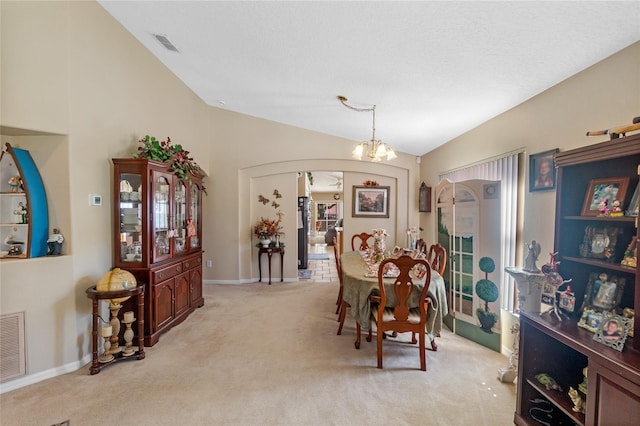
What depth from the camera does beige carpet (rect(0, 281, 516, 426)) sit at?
1929 mm

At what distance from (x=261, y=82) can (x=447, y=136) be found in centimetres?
281

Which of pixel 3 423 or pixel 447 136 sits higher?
pixel 447 136

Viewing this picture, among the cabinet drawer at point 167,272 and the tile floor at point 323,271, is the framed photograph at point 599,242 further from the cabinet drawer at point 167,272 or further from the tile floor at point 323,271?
the tile floor at point 323,271

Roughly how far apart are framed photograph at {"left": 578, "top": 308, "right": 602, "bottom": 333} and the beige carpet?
896mm

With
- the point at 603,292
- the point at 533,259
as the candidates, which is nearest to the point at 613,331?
the point at 603,292

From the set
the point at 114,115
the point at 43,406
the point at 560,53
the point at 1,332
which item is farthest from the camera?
the point at 114,115

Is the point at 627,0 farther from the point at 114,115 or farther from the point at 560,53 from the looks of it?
the point at 114,115

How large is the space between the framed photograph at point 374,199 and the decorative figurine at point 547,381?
4096mm

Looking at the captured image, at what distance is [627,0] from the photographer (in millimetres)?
1381

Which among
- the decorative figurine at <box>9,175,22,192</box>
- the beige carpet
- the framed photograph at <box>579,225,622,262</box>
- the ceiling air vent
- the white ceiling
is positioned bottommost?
the beige carpet

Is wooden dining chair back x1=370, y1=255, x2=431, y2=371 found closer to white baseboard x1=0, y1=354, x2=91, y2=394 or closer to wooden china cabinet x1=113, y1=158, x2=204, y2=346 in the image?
wooden china cabinet x1=113, y1=158, x2=204, y2=346

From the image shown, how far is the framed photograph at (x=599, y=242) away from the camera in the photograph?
160 cm

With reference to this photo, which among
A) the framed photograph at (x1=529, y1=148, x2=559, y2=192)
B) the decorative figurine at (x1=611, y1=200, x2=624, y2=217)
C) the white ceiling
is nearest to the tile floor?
the white ceiling

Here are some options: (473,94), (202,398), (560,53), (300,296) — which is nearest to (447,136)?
(473,94)
